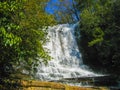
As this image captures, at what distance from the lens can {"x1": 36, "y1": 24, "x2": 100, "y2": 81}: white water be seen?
75.7ft

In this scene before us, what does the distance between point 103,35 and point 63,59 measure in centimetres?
362

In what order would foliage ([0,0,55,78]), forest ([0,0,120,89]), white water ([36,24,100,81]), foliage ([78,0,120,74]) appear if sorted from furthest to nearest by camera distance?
foliage ([78,0,120,74]), white water ([36,24,100,81]), forest ([0,0,120,89]), foliage ([0,0,55,78])

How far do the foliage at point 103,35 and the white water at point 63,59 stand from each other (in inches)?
38.5

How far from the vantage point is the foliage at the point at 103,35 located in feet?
82.4

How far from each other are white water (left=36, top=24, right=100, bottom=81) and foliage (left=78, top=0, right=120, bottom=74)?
978mm

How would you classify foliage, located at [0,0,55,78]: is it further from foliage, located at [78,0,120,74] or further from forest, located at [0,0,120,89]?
foliage, located at [78,0,120,74]

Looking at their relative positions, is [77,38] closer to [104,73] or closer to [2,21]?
[104,73]

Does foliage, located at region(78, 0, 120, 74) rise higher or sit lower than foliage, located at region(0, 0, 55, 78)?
higher

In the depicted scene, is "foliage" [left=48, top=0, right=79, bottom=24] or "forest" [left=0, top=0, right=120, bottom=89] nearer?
"forest" [left=0, top=0, right=120, bottom=89]

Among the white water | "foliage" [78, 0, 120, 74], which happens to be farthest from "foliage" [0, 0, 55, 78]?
"foliage" [78, 0, 120, 74]

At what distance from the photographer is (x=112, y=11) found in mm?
25812

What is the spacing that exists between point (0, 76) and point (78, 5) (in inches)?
1196

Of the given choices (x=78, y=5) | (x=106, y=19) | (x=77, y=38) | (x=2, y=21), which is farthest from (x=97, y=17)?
(x=2, y=21)

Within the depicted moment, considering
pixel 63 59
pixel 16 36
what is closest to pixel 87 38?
pixel 63 59
